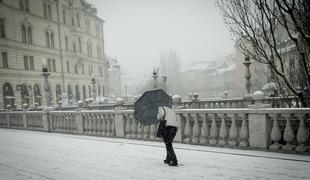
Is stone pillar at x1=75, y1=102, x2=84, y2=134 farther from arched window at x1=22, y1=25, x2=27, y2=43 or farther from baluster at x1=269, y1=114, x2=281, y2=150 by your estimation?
arched window at x1=22, y1=25, x2=27, y2=43

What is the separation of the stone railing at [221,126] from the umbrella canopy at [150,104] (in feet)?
6.21

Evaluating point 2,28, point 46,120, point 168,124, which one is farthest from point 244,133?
point 2,28

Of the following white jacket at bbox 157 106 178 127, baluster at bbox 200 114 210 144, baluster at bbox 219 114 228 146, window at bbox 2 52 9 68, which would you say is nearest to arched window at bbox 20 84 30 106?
window at bbox 2 52 9 68

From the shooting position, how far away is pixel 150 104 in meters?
6.65

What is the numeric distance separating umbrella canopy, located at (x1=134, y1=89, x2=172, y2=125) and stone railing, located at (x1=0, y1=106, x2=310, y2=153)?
1.89 meters

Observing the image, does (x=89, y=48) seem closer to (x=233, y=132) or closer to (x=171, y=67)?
(x=171, y=67)

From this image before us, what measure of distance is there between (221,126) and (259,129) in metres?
1.07

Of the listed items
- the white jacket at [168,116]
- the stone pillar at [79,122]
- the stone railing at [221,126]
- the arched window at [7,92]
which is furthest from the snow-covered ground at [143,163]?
the arched window at [7,92]

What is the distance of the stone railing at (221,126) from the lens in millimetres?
6441

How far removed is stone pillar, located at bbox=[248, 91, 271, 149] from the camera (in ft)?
22.5

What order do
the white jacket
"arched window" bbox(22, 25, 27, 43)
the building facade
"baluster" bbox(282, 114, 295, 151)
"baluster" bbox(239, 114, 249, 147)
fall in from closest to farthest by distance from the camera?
the white jacket < "baluster" bbox(282, 114, 295, 151) < "baluster" bbox(239, 114, 249, 147) < the building facade < "arched window" bbox(22, 25, 27, 43)

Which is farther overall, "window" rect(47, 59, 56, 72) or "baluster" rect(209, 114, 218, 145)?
"window" rect(47, 59, 56, 72)

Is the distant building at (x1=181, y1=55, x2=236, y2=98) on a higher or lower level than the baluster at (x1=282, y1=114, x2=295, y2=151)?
higher

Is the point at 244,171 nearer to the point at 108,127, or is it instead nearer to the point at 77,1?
the point at 108,127
